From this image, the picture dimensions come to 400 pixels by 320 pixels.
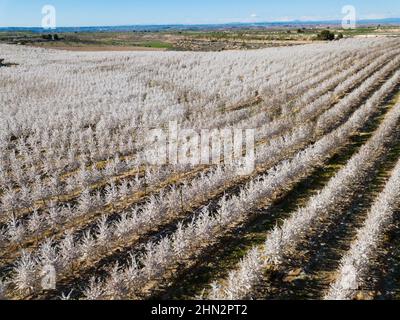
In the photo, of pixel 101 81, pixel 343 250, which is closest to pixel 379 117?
pixel 343 250

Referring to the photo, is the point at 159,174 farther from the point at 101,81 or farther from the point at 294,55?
the point at 294,55

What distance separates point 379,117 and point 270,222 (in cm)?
1343

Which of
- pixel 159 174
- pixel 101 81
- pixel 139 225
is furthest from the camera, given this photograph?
pixel 101 81

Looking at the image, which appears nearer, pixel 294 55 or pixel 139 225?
pixel 139 225

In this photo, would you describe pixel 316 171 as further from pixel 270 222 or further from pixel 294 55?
pixel 294 55

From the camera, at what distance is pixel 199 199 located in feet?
42.6

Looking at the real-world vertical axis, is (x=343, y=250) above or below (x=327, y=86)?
below

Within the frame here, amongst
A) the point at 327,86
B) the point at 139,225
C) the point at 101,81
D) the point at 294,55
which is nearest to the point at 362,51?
the point at 294,55

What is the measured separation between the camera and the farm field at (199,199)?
8.96 meters

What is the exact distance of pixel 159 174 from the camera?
47.6 feet

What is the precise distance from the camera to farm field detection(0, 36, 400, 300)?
8.96m

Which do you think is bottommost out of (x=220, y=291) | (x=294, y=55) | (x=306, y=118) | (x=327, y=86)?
(x=220, y=291)

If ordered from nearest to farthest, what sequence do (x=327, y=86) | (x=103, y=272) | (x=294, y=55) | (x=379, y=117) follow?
1. (x=103, y=272)
2. (x=379, y=117)
3. (x=327, y=86)
4. (x=294, y=55)

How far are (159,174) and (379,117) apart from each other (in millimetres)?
13378
